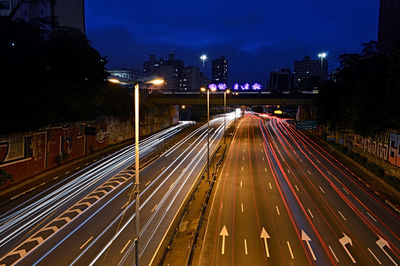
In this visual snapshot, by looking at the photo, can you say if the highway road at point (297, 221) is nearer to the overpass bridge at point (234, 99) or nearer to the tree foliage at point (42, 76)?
the tree foliage at point (42, 76)

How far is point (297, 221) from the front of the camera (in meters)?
21.2

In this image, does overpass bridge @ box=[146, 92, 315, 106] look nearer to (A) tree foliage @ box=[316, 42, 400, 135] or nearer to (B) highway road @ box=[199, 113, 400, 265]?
(A) tree foliage @ box=[316, 42, 400, 135]

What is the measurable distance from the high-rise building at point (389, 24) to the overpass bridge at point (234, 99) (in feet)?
60.3

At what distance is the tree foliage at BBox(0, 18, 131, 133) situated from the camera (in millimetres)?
28719

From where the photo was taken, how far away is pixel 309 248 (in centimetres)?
1733

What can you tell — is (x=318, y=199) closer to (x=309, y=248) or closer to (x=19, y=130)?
(x=309, y=248)

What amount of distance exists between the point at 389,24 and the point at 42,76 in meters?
66.5

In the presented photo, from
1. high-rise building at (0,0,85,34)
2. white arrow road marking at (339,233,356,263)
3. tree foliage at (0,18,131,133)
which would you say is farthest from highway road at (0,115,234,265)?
high-rise building at (0,0,85,34)

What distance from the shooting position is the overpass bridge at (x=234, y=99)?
68.1 m

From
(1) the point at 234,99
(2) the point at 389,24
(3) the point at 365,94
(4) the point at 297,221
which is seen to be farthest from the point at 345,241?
(2) the point at 389,24

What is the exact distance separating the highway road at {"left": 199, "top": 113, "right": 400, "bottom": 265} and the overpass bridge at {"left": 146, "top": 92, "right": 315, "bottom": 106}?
32507 millimetres

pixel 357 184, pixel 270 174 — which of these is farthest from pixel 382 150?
pixel 270 174

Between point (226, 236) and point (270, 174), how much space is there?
17.5 m

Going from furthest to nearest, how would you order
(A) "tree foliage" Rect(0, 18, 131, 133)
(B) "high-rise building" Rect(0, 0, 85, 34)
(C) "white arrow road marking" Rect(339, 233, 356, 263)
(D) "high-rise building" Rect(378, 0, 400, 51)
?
(B) "high-rise building" Rect(0, 0, 85, 34)
(D) "high-rise building" Rect(378, 0, 400, 51)
(A) "tree foliage" Rect(0, 18, 131, 133)
(C) "white arrow road marking" Rect(339, 233, 356, 263)
